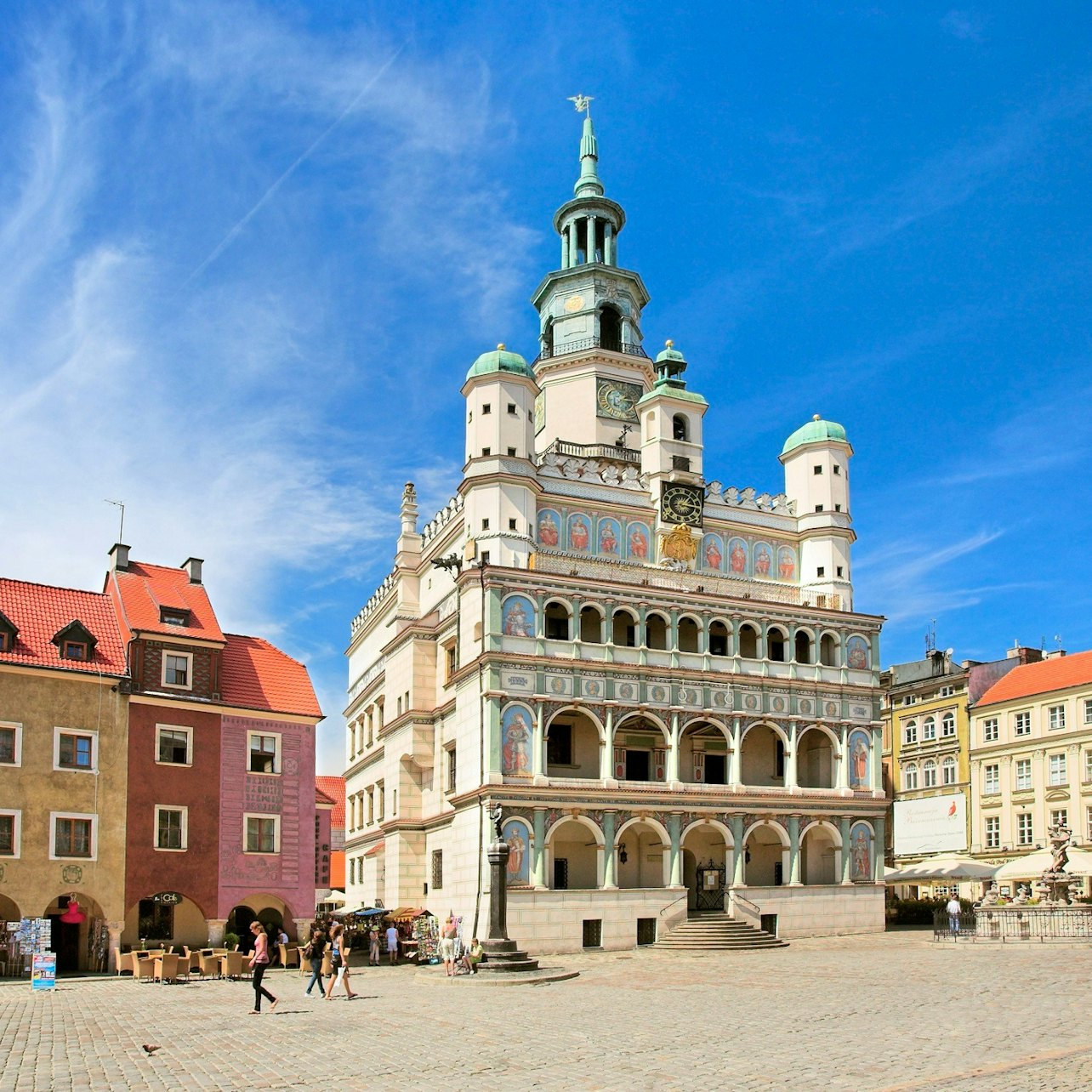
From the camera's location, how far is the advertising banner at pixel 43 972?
33.1 m

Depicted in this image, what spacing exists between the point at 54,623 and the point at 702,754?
85.7 feet

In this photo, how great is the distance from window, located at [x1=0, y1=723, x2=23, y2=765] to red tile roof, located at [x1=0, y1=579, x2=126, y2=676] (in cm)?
204

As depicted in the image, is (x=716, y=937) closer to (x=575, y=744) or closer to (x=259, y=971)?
(x=575, y=744)

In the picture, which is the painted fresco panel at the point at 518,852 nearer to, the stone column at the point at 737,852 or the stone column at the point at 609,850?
the stone column at the point at 609,850

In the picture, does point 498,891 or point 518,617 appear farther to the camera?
point 518,617

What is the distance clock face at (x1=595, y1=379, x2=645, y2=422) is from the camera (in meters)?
62.5

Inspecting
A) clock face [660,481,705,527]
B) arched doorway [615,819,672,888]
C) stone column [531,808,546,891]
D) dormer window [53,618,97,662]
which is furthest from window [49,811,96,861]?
clock face [660,481,705,527]

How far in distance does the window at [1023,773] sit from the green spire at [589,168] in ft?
127

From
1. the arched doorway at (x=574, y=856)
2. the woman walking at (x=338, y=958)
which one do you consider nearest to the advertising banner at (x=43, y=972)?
the woman walking at (x=338, y=958)

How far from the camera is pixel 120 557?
Result: 1874 inches

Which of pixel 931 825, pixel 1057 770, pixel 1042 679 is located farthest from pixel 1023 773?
pixel 931 825

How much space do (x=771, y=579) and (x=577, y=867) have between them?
16274 mm

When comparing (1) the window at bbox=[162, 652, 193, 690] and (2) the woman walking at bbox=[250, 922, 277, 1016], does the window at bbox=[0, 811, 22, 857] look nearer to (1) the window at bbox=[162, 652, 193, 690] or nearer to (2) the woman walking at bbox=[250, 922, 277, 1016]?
(1) the window at bbox=[162, 652, 193, 690]

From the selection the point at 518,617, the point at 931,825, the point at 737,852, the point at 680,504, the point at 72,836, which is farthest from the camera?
the point at 931,825
